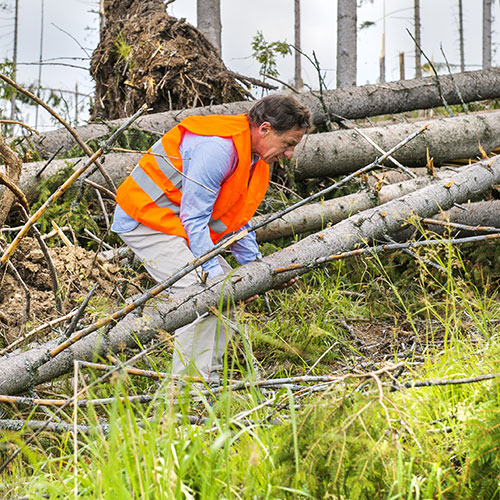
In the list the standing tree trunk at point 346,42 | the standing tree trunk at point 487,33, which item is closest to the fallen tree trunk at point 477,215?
the standing tree trunk at point 346,42

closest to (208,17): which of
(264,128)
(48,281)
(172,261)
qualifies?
(48,281)

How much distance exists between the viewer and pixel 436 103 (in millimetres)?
6750

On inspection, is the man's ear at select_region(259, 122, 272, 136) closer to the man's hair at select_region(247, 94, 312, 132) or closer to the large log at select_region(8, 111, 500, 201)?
the man's hair at select_region(247, 94, 312, 132)

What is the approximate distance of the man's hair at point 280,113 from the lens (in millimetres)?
3543

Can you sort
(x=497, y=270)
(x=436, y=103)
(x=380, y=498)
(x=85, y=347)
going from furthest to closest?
(x=436, y=103) → (x=497, y=270) → (x=85, y=347) → (x=380, y=498)

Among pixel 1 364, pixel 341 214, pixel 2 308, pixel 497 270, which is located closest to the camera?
pixel 1 364

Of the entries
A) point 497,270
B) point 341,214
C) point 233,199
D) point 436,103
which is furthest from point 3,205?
point 436,103

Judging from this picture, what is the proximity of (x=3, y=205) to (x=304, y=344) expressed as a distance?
1874mm

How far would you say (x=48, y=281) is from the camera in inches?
164

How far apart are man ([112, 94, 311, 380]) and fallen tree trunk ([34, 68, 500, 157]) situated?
1567mm

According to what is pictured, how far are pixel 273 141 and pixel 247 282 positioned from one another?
84 centimetres

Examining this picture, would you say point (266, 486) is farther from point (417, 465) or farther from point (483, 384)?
point (483, 384)

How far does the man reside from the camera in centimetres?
340

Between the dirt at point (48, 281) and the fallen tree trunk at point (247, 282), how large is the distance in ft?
2.78
